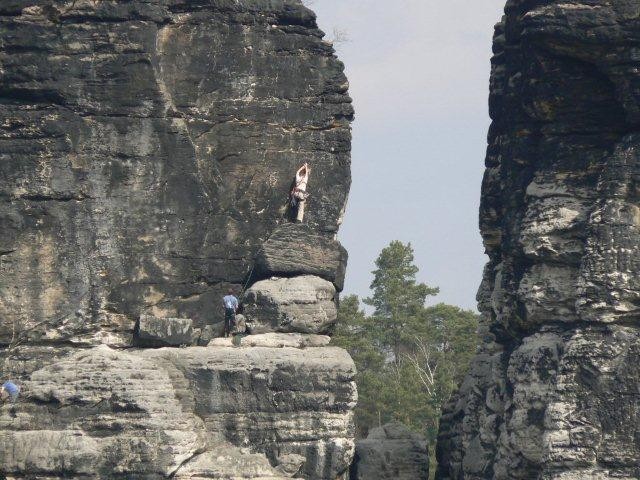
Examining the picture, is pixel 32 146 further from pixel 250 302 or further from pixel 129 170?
pixel 250 302

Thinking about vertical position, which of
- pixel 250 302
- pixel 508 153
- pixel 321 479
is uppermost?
pixel 508 153

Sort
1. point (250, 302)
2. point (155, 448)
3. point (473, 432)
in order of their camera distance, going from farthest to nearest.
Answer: point (473, 432), point (250, 302), point (155, 448)

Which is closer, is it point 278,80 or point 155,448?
point 155,448

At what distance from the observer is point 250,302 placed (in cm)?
4084

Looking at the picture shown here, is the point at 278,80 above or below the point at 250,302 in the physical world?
above

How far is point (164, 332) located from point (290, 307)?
2.40m

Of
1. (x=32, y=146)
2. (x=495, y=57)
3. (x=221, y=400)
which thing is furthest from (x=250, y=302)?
(x=495, y=57)

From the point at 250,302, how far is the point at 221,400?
2155 mm

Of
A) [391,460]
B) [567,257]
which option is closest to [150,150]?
[391,460]

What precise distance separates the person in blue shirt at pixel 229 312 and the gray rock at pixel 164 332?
2.20 ft

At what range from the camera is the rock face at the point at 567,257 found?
125 feet

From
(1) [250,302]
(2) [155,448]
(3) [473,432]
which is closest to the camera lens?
(2) [155,448]

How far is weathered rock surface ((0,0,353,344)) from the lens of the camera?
41.3 m

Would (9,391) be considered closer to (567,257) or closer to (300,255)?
(300,255)
